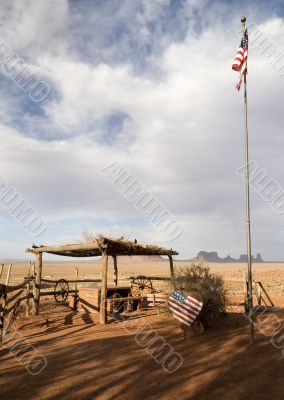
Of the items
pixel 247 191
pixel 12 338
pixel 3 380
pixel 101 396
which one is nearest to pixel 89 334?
pixel 12 338

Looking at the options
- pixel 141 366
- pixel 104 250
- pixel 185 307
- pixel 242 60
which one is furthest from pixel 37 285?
pixel 242 60

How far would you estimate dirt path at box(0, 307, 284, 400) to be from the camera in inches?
232

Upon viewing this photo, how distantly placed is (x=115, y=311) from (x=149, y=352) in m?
6.45

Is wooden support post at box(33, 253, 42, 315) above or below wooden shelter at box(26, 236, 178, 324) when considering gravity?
below

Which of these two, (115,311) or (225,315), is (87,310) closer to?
(115,311)

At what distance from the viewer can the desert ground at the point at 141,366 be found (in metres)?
5.91

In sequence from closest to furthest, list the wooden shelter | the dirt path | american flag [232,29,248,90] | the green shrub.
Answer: the dirt path < american flag [232,29,248,90] < the green shrub < the wooden shelter

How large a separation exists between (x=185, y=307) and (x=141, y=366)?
2597mm

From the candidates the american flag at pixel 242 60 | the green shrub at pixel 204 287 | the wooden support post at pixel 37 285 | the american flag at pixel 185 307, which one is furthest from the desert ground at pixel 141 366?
the american flag at pixel 242 60

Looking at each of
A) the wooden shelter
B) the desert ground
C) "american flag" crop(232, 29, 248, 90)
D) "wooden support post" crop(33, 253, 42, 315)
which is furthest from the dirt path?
"american flag" crop(232, 29, 248, 90)

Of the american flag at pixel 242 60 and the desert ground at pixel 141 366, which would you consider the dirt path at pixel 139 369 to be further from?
the american flag at pixel 242 60

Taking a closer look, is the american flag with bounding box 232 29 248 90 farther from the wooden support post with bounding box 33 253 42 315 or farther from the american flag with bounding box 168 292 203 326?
the wooden support post with bounding box 33 253 42 315

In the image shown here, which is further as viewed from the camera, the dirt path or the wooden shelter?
the wooden shelter

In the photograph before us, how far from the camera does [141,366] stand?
717cm
